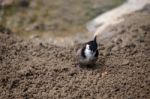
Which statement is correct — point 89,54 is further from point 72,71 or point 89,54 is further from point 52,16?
point 52,16

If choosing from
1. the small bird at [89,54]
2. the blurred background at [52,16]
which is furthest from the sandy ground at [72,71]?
the blurred background at [52,16]

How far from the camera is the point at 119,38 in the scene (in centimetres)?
601

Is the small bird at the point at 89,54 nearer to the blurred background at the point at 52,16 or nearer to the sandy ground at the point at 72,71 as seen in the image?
the sandy ground at the point at 72,71

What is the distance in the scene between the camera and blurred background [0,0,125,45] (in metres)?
7.66

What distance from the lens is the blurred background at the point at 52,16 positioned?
766 centimetres

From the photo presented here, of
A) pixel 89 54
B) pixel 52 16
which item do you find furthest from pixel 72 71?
pixel 52 16

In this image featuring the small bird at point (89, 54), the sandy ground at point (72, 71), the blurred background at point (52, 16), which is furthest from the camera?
the blurred background at point (52, 16)

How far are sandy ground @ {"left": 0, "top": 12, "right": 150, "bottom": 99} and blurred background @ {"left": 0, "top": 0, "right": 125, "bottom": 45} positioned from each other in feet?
4.69

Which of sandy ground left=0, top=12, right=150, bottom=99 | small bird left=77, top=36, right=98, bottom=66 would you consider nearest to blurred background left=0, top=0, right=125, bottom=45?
sandy ground left=0, top=12, right=150, bottom=99

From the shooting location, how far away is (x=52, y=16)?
848 centimetres

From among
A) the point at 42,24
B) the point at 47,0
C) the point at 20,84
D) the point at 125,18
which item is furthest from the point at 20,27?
the point at 20,84

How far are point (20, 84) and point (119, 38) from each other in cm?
203

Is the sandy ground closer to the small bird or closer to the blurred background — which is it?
the small bird

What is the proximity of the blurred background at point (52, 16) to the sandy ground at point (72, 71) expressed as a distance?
4.69ft
